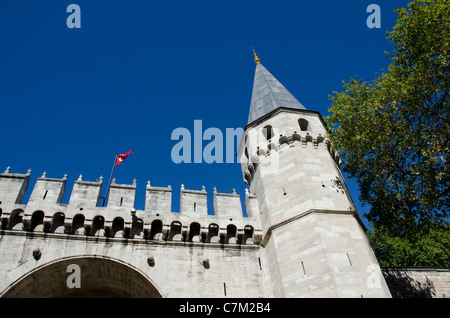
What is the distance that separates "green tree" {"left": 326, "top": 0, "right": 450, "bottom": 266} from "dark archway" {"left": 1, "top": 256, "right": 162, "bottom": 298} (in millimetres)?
9345

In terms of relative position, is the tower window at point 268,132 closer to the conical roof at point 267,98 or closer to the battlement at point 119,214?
the conical roof at point 267,98

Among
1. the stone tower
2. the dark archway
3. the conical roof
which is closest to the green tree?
the stone tower

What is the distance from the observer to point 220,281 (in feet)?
40.0

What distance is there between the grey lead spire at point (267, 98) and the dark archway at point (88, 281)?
9927 mm

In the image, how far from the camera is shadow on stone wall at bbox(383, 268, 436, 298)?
15203 mm

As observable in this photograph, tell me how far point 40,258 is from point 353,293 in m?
9.97

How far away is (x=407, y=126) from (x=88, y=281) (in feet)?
42.8

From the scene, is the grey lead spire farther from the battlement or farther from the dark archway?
the dark archway

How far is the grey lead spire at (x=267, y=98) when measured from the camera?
58.9 ft

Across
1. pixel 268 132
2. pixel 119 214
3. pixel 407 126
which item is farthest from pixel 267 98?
pixel 119 214

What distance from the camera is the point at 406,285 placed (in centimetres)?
1549

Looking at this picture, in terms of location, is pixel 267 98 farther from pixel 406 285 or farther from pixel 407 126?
pixel 406 285

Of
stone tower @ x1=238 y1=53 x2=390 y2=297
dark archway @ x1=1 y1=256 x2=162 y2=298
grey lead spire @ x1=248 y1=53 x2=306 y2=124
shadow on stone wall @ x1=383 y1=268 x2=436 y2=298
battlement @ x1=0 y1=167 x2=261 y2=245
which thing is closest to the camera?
stone tower @ x1=238 y1=53 x2=390 y2=297
